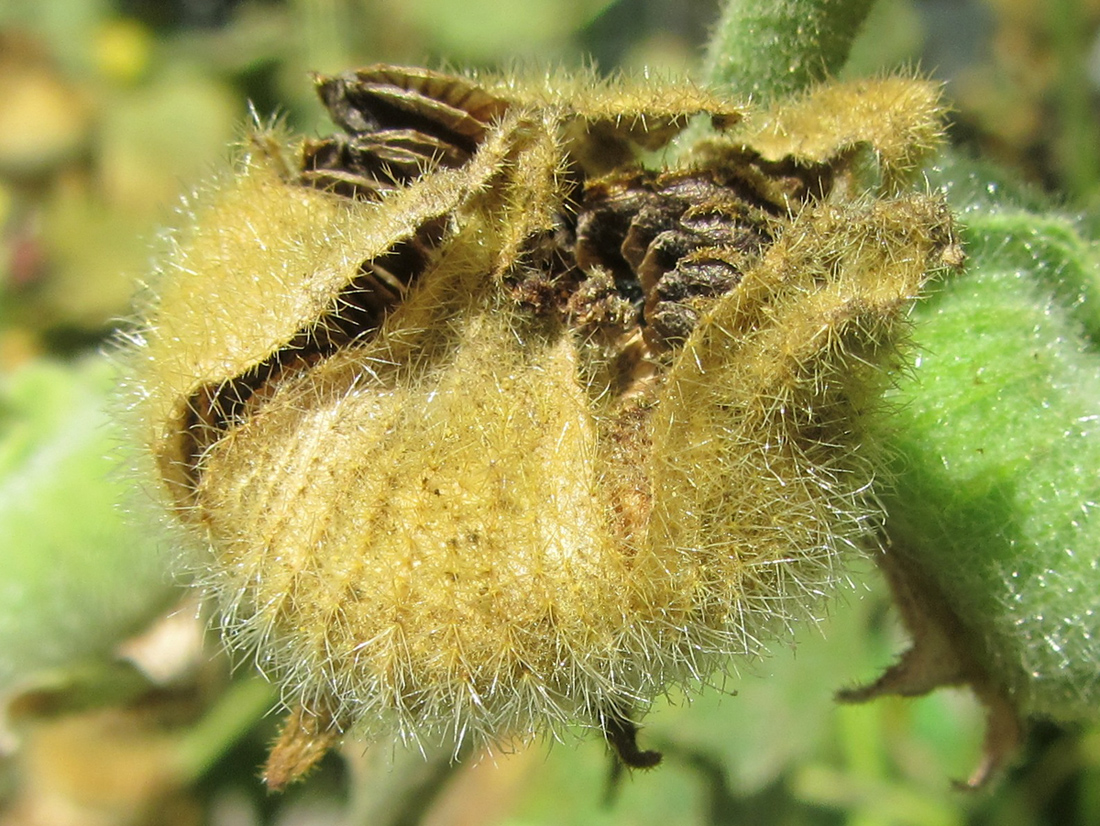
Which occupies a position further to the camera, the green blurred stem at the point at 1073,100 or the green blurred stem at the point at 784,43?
the green blurred stem at the point at 1073,100

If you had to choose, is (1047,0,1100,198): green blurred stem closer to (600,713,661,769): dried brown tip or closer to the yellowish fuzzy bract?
the yellowish fuzzy bract

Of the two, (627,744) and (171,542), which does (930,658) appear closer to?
(627,744)

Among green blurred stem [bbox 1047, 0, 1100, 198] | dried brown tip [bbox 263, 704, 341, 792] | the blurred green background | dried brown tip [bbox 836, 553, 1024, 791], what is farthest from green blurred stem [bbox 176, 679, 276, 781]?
green blurred stem [bbox 1047, 0, 1100, 198]

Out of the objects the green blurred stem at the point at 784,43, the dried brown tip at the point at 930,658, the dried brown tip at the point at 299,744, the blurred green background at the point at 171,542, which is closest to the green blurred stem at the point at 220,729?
the blurred green background at the point at 171,542

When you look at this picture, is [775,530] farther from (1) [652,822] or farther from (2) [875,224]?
(1) [652,822]

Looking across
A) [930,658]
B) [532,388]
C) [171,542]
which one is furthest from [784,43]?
A: [171,542]

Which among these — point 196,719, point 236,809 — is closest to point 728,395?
point 196,719

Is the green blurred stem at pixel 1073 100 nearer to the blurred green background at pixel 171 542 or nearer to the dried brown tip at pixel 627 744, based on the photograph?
the blurred green background at pixel 171 542
